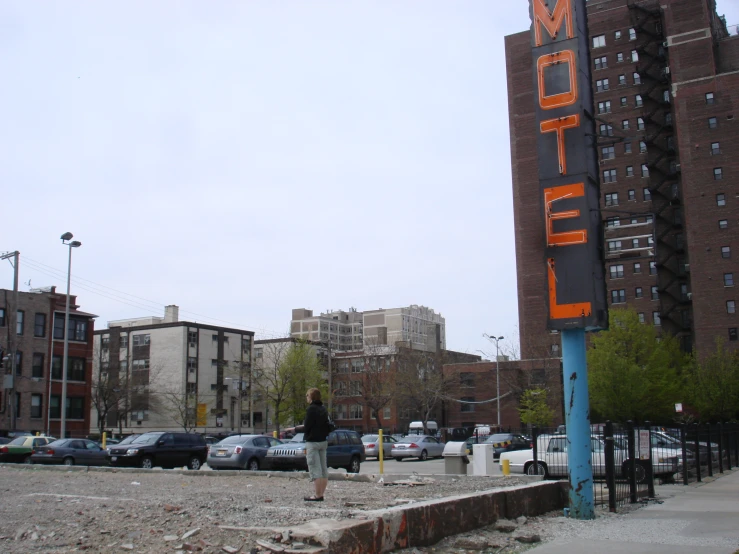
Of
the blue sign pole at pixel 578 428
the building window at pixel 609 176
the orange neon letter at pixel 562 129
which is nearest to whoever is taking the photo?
the blue sign pole at pixel 578 428

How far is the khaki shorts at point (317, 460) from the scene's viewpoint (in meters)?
11.6

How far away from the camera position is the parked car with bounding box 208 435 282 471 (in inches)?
1088

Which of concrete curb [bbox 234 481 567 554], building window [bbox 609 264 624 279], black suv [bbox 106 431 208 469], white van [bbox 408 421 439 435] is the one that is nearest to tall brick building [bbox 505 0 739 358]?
building window [bbox 609 264 624 279]

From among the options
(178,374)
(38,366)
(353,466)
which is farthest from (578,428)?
(178,374)

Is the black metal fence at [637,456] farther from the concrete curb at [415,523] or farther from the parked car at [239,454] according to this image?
the parked car at [239,454]

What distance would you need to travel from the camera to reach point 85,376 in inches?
2569

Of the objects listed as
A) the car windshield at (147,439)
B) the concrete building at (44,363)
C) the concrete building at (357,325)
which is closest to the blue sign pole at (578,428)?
the car windshield at (147,439)

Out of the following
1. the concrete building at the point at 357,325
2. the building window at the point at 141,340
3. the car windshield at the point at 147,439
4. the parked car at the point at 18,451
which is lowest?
the parked car at the point at 18,451

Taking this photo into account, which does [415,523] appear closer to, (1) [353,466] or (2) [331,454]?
(2) [331,454]

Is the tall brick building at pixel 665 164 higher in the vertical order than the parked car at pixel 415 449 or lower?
higher

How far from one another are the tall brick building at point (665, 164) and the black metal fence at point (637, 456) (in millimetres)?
Result: 42626

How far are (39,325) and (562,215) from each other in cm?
5663

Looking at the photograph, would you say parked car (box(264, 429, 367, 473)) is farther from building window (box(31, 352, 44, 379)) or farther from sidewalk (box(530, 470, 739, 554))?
building window (box(31, 352, 44, 379))

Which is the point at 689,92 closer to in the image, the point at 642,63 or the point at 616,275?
the point at 642,63
